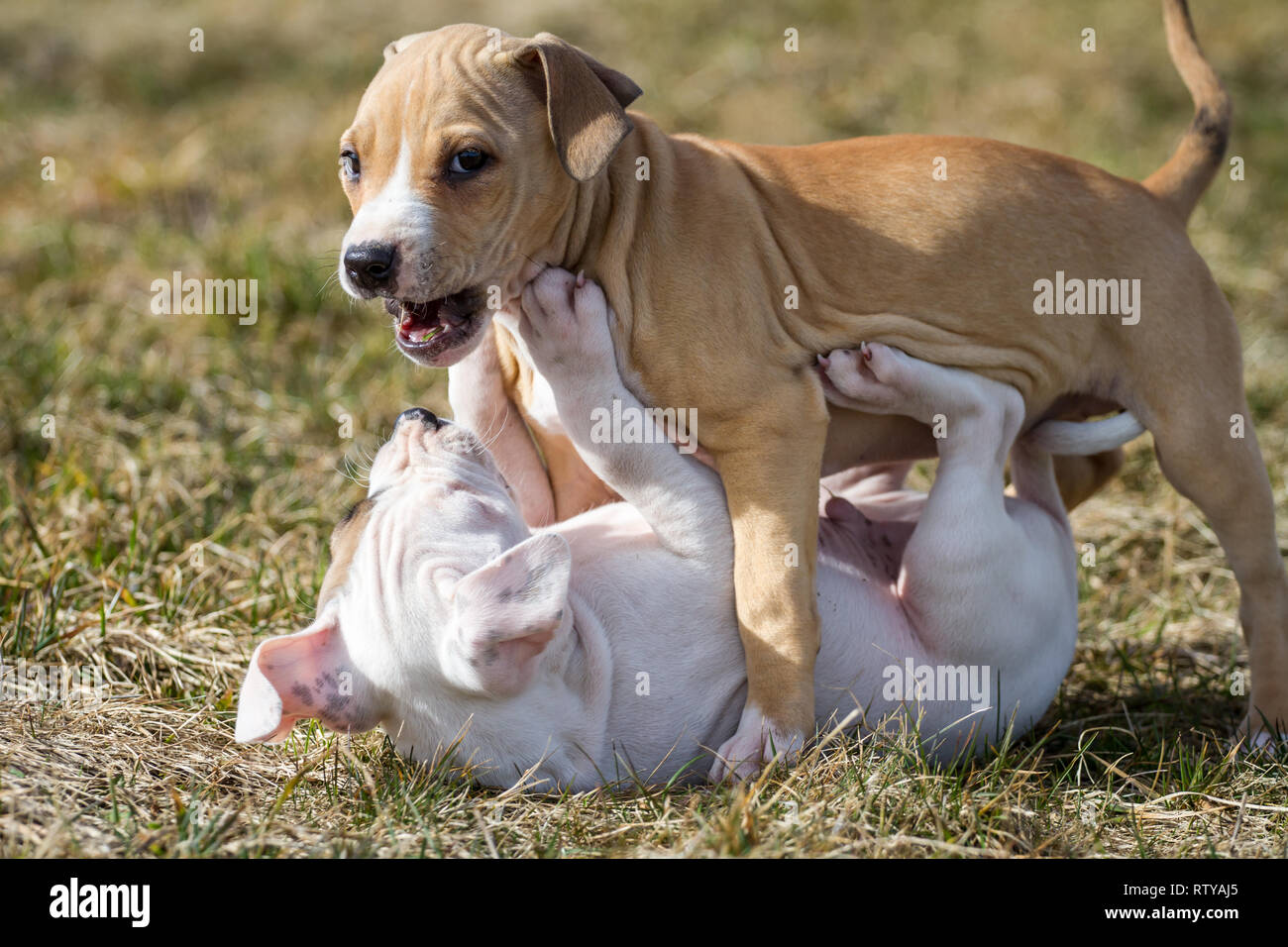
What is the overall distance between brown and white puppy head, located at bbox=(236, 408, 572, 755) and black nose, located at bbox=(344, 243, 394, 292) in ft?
2.11

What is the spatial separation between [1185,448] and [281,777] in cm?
303

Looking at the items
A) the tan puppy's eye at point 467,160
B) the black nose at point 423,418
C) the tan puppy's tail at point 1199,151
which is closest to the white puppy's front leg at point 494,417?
the black nose at point 423,418

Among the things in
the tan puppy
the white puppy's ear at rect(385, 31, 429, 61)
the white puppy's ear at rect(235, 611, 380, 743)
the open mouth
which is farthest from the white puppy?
the white puppy's ear at rect(385, 31, 429, 61)

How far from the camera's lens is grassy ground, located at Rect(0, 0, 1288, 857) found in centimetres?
358

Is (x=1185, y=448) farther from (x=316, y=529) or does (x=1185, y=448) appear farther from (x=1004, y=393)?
(x=316, y=529)

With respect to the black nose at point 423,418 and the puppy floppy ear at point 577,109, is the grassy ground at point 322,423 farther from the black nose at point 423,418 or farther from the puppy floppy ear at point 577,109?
the puppy floppy ear at point 577,109

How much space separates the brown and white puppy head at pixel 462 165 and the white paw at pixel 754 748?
53.7 inches

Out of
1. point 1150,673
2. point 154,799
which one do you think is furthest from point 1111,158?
point 154,799

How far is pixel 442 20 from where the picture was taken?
12750 mm

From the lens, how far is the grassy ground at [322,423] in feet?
11.7

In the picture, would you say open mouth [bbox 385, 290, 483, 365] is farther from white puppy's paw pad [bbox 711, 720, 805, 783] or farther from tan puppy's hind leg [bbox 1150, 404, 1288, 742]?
tan puppy's hind leg [bbox 1150, 404, 1288, 742]

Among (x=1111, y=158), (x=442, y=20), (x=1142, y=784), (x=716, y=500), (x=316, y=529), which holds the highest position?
(x=442, y=20)

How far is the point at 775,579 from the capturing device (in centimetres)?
387

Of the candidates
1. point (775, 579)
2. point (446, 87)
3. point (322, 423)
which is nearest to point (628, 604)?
point (775, 579)
